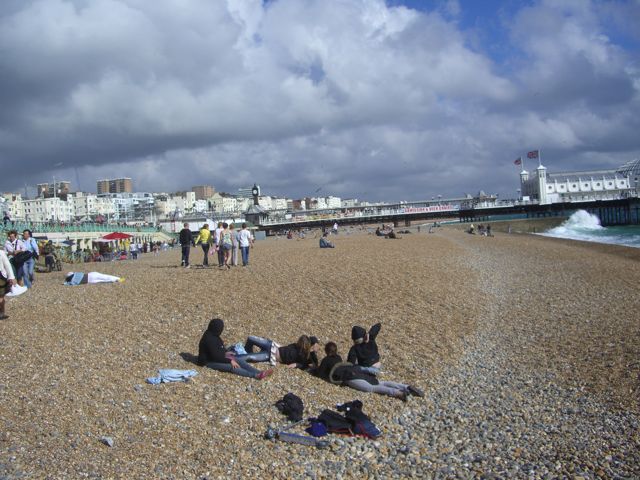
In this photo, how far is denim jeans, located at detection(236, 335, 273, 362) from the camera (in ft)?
25.8

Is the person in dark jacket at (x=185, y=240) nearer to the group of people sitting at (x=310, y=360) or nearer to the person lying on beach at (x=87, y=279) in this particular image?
the person lying on beach at (x=87, y=279)

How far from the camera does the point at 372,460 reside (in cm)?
526

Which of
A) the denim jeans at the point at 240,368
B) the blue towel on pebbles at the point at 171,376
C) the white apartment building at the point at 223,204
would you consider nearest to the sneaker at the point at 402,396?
the denim jeans at the point at 240,368

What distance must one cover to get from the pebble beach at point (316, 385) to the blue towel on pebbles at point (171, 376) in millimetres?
114

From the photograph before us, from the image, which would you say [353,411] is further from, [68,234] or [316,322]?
[68,234]

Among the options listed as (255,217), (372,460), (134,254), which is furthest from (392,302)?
(255,217)

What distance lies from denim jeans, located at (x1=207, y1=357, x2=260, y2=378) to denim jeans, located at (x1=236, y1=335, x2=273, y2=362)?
8.7 inches

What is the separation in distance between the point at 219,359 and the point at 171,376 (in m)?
0.80

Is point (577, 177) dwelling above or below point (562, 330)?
above

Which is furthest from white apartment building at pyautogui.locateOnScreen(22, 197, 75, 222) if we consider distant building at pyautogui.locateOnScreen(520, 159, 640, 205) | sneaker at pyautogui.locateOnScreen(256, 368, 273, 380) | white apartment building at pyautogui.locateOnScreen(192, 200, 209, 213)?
sneaker at pyautogui.locateOnScreen(256, 368, 273, 380)

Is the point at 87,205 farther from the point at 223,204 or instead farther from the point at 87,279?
the point at 87,279

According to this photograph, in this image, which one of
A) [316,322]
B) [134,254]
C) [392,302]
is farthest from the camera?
[134,254]

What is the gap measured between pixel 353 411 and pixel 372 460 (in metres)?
0.67

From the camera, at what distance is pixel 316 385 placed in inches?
285
